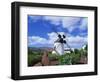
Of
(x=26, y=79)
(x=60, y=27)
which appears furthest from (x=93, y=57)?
(x=26, y=79)

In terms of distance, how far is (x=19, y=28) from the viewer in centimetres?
113

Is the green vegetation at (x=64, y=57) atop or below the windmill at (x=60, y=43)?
below

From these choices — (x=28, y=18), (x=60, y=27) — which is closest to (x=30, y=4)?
(x=28, y=18)

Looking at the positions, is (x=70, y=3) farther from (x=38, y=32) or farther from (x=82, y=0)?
(x=38, y=32)

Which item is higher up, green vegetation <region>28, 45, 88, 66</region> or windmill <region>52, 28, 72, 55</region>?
windmill <region>52, 28, 72, 55</region>

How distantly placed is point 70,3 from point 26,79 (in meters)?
0.40

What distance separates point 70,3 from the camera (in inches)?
49.5

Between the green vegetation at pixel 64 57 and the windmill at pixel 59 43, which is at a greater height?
the windmill at pixel 59 43

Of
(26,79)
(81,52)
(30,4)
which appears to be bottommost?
(26,79)

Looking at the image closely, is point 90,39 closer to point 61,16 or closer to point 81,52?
point 81,52

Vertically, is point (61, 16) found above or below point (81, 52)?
above

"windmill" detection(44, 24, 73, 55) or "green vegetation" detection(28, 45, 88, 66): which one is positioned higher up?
"windmill" detection(44, 24, 73, 55)

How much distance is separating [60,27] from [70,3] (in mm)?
127

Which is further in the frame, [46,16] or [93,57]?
[93,57]
